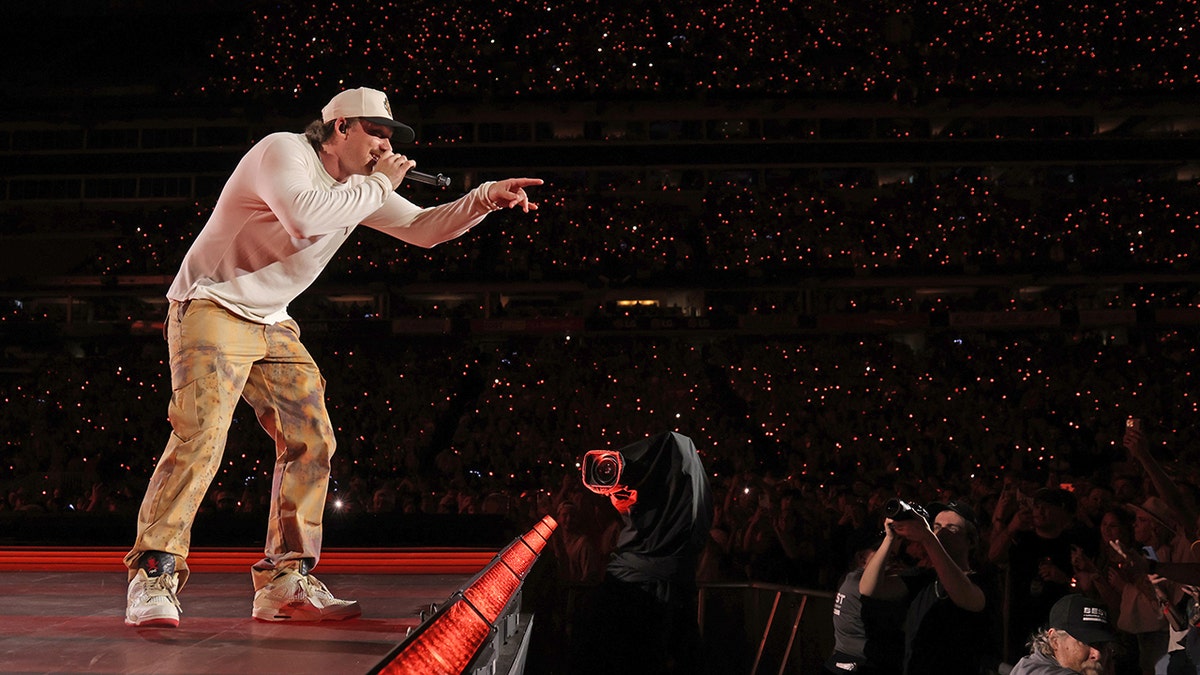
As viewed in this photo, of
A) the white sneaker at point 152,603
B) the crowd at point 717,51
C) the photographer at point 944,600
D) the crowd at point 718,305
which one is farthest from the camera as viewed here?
the crowd at point 717,51

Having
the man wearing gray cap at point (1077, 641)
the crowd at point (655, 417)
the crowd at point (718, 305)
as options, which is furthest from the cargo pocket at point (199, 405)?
the crowd at point (655, 417)

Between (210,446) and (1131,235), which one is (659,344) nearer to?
(1131,235)

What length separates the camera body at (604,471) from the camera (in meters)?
3.51

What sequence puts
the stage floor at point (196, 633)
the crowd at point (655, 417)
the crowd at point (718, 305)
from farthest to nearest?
the crowd at point (718, 305) < the crowd at point (655, 417) < the stage floor at point (196, 633)

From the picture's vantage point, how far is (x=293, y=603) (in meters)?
3.11

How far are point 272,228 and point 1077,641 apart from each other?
3154 millimetres

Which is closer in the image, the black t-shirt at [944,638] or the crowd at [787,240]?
the black t-shirt at [944,638]

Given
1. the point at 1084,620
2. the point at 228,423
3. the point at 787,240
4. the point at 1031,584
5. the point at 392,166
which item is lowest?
the point at 1031,584

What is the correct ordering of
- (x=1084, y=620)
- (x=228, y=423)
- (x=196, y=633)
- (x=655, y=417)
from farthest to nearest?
(x=655, y=417) < (x=1084, y=620) < (x=228, y=423) < (x=196, y=633)

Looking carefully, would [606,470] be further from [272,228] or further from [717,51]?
[717,51]

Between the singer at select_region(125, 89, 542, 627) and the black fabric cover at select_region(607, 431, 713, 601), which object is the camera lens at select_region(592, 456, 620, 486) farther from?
the singer at select_region(125, 89, 542, 627)

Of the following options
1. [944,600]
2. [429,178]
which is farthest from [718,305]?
[429,178]

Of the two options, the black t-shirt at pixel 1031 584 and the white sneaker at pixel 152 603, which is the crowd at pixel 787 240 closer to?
the black t-shirt at pixel 1031 584

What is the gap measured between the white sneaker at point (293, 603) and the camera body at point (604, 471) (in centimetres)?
90
